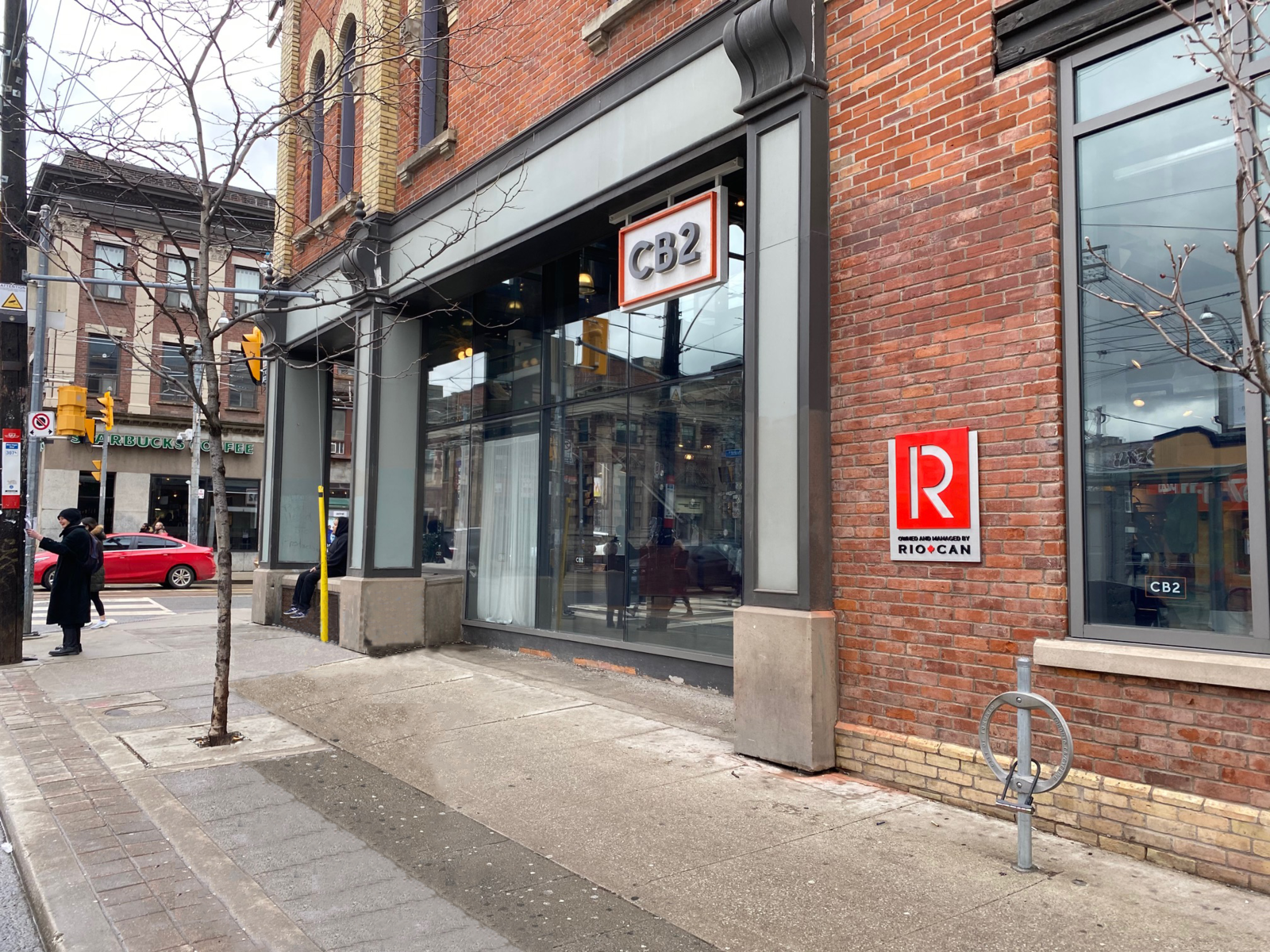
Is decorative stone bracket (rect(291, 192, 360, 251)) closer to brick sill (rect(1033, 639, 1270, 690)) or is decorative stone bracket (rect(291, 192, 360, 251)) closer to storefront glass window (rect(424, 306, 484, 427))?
storefront glass window (rect(424, 306, 484, 427))

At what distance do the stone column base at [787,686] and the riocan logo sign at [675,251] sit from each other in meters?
2.87

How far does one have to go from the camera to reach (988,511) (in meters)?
5.36

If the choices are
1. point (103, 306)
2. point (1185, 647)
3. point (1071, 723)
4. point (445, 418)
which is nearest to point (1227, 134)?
point (1185, 647)

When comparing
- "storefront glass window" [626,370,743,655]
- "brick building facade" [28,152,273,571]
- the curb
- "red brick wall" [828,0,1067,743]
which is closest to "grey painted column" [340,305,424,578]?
"storefront glass window" [626,370,743,655]

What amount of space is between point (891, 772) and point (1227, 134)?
393 cm

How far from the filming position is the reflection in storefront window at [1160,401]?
4.60 meters

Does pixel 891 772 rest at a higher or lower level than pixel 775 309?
lower

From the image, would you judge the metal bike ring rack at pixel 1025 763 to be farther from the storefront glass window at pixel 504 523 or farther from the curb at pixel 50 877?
the storefront glass window at pixel 504 523

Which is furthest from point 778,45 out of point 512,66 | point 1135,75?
point 512,66

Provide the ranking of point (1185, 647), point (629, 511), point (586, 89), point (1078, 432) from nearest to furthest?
point (1185, 647) → point (1078, 432) → point (586, 89) → point (629, 511)

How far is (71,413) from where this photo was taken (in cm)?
1509

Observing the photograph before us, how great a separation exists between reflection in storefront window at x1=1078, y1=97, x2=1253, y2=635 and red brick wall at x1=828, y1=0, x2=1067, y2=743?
0.76ft

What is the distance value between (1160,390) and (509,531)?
7.85 m

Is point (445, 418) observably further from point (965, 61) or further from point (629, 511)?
point (965, 61)
